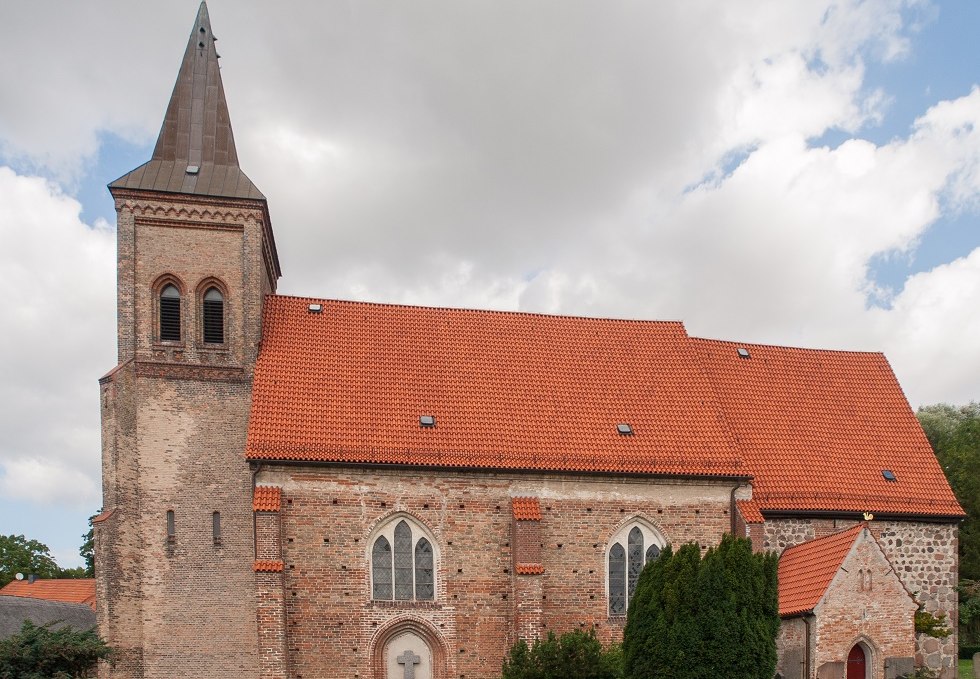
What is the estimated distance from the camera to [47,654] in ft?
61.5

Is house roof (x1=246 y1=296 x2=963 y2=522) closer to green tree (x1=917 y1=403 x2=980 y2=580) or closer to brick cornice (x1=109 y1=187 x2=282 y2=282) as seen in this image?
brick cornice (x1=109 y1=187 x2=282 y2=282)

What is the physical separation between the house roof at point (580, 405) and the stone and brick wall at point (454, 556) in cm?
53

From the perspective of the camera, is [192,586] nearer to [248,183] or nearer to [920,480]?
[248,183]

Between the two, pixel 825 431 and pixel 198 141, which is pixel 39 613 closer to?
pixel 198 141

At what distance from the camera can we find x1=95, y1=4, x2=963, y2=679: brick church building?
2095 cm

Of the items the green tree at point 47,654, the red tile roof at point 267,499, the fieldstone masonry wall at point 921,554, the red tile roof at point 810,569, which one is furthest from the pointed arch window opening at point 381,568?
the fieldstone masonry wall at point 921,554

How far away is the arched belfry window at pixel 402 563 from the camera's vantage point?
70.4ft

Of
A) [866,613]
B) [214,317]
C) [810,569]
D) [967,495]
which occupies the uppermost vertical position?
[214,317]

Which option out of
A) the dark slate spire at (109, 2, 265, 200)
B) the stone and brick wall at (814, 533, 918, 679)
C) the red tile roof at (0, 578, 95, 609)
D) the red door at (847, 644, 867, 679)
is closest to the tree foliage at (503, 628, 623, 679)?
the stone and brick wall at (814, 533, 918, 679)

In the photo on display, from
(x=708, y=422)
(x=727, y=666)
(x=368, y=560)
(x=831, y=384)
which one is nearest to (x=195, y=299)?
(x=368, y=560)

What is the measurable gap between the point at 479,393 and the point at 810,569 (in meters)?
8.15

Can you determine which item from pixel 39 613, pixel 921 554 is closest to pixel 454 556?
pixel 921 554

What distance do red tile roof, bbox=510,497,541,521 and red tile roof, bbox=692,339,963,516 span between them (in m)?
5.43

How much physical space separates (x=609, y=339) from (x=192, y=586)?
11704 millimetres
